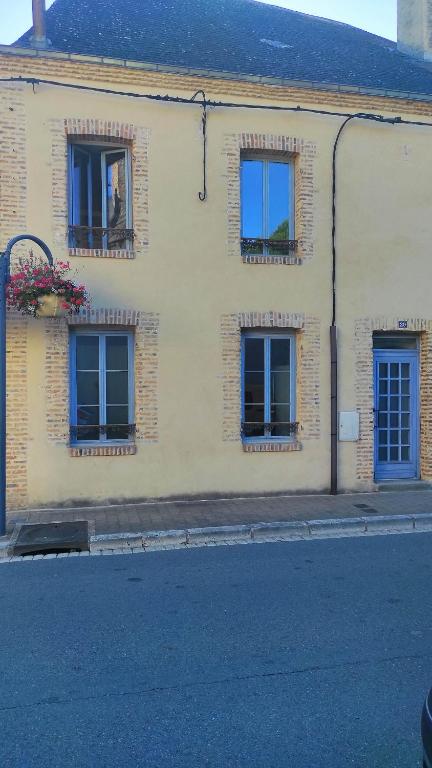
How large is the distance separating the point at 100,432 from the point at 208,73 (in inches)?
224

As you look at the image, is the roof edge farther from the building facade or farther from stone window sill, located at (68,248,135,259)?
stone window sill, located at (68,248,135,259)

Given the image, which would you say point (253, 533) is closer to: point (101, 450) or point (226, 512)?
point (226, 512)

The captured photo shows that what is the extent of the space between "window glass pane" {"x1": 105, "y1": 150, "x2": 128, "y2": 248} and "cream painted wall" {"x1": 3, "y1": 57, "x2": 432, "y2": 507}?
0.46 m

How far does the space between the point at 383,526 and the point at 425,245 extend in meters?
5.06

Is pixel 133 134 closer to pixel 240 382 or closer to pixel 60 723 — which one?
pixel 240 382

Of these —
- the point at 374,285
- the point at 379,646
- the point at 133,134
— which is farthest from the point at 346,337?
the point at 379,646

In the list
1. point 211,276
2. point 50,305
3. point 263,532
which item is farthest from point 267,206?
point 263,532

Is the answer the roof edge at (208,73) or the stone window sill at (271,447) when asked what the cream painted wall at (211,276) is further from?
the roof edge at (208,73)

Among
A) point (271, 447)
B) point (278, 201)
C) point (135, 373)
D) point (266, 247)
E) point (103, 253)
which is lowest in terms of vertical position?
point (271, 447)

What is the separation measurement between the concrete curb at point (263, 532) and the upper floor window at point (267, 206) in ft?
14.6

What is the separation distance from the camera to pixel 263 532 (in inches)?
305

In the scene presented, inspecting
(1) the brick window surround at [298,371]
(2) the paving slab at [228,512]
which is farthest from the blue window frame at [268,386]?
(2) the paving slab at [228,512]

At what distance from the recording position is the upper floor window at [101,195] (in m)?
9.34

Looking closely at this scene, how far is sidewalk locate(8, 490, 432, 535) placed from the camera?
26.3 ft
